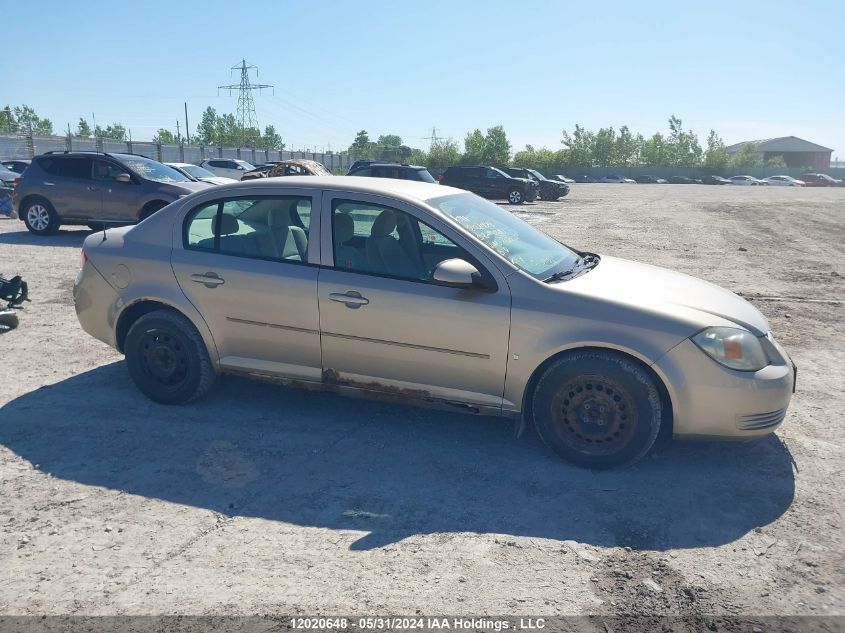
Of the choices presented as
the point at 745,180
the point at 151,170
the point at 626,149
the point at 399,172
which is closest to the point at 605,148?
the point at 626,149

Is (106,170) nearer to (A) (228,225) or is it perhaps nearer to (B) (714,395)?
(A) (228,225)

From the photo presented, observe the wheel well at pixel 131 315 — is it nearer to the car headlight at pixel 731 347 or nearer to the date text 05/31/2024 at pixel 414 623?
the date text 05/31/2024 at pixel 414 623

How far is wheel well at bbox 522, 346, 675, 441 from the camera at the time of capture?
403 cm

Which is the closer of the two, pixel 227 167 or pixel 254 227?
pixel 254 227

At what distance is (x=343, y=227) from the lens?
15.3 ft

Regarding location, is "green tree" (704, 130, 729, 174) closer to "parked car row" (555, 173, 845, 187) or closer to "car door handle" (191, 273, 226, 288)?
"parked car row" (555, 173, 845, 187)

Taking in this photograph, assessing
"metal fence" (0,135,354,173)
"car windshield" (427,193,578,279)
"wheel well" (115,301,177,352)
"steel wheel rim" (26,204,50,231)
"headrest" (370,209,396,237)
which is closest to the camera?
"car windshield" (427,193,578,279)

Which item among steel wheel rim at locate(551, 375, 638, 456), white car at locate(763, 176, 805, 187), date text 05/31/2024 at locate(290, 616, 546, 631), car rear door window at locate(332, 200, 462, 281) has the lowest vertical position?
date text 05/31/2024 at locate(290, 616, 546, 631)

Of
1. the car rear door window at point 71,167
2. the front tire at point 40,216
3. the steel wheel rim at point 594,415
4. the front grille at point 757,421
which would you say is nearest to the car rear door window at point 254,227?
the steel wheel rim at point 594,415

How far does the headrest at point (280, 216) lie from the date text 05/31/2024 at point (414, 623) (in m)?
2.86

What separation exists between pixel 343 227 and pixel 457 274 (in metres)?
1.03

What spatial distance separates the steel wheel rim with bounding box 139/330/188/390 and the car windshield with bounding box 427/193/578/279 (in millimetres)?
2202

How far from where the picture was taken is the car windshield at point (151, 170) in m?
13.3

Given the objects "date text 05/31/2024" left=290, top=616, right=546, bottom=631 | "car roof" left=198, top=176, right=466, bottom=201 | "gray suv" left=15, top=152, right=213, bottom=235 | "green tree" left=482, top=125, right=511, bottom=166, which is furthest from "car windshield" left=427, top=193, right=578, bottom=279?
"green tree" left=482, top=125, right=511, bottom=166
